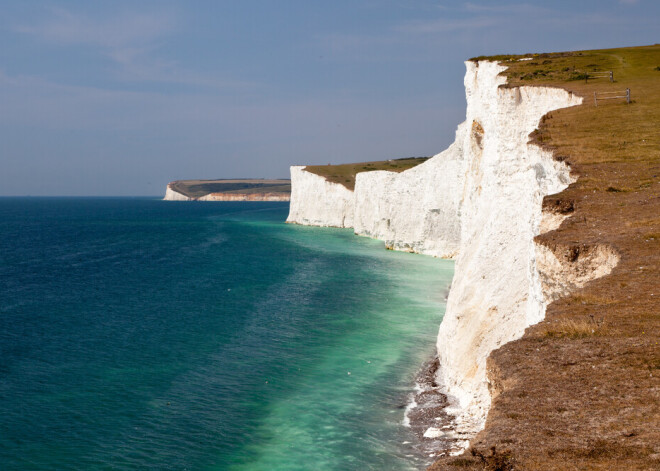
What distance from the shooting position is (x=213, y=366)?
2464cm

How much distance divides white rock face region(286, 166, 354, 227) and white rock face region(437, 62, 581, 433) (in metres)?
80.1

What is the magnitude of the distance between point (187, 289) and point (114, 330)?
1293 centimetres

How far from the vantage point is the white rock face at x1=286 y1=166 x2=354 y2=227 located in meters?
110

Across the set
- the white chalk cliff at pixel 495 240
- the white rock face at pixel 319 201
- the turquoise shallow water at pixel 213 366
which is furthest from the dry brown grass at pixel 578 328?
the white rock face at pixel 319 201

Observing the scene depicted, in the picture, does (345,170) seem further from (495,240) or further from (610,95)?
(495,240)

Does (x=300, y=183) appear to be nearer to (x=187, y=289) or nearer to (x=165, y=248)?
(x=165, y=248)

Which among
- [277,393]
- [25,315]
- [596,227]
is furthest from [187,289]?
[596,227]

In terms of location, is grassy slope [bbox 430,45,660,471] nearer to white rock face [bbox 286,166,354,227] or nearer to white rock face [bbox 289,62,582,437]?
white rock face [bbox 289,62,582,437]

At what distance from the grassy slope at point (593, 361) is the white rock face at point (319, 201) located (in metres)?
93.4

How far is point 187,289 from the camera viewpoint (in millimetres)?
43812

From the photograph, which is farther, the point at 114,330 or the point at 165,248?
the point at 165,248

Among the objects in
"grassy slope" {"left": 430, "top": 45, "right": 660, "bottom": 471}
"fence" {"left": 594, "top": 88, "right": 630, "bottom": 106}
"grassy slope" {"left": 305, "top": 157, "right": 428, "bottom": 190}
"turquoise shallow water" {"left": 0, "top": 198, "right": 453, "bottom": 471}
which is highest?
"grassy slope" {"left": 305, "top": 157, "right": 428, "bottom": 190}

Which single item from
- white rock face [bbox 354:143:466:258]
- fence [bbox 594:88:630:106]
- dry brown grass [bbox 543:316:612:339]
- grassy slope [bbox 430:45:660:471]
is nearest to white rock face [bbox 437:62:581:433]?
fence [bbox 594:88:630:106]

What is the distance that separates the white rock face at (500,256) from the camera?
17.5 m
